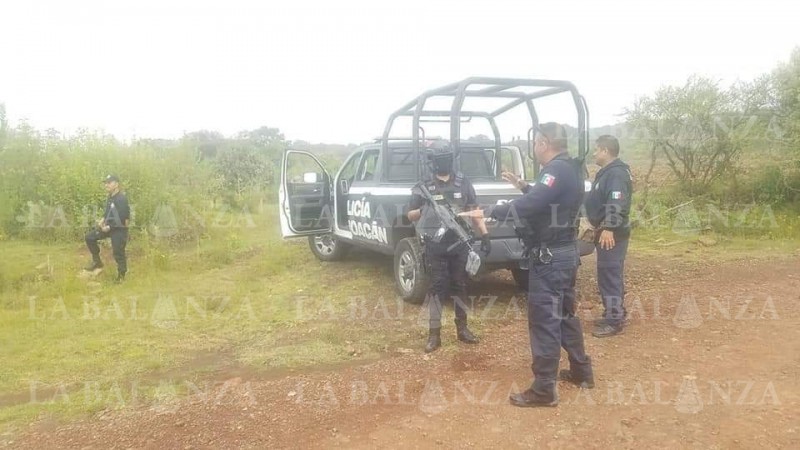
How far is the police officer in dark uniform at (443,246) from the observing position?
439 cm

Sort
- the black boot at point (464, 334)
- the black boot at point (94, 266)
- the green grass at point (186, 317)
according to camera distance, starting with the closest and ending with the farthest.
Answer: the green grass at point (186, 317)
the black boot at point (464, 334)
the black boot at point (94, 266)

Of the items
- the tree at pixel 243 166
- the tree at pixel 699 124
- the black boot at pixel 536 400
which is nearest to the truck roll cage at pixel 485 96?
the black boot at pixel 536 400

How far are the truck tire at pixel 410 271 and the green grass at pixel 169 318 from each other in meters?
0.50

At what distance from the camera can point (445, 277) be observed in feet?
14.7

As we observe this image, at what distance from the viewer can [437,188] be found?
177 inches

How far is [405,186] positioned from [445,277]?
1.49 metres

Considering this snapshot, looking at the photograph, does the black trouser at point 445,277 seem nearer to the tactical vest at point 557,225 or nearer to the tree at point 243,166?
the tactical vest at point 557,225

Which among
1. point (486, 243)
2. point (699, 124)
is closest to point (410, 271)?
point (486, 243)

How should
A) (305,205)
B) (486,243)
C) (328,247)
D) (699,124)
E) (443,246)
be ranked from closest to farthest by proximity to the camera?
(486,243)
(443,246)
(305,205)
(328,247)
(699,124)

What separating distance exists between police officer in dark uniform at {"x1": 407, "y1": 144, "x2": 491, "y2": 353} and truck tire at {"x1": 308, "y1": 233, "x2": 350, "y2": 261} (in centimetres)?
326

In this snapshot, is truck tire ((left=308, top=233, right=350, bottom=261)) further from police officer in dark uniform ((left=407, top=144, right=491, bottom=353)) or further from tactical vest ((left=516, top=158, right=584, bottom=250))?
tactical vest ((left=516, top=158, right=584, bottom=250))

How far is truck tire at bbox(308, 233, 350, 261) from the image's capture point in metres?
7.80

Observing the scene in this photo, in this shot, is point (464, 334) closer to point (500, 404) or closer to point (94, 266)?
point (500, 404)

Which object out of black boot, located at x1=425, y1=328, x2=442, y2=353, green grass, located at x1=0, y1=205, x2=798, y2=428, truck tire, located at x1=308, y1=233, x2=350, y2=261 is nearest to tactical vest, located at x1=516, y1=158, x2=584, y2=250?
black boot, located at x1=425, y1=328, x2=442, y2=353
